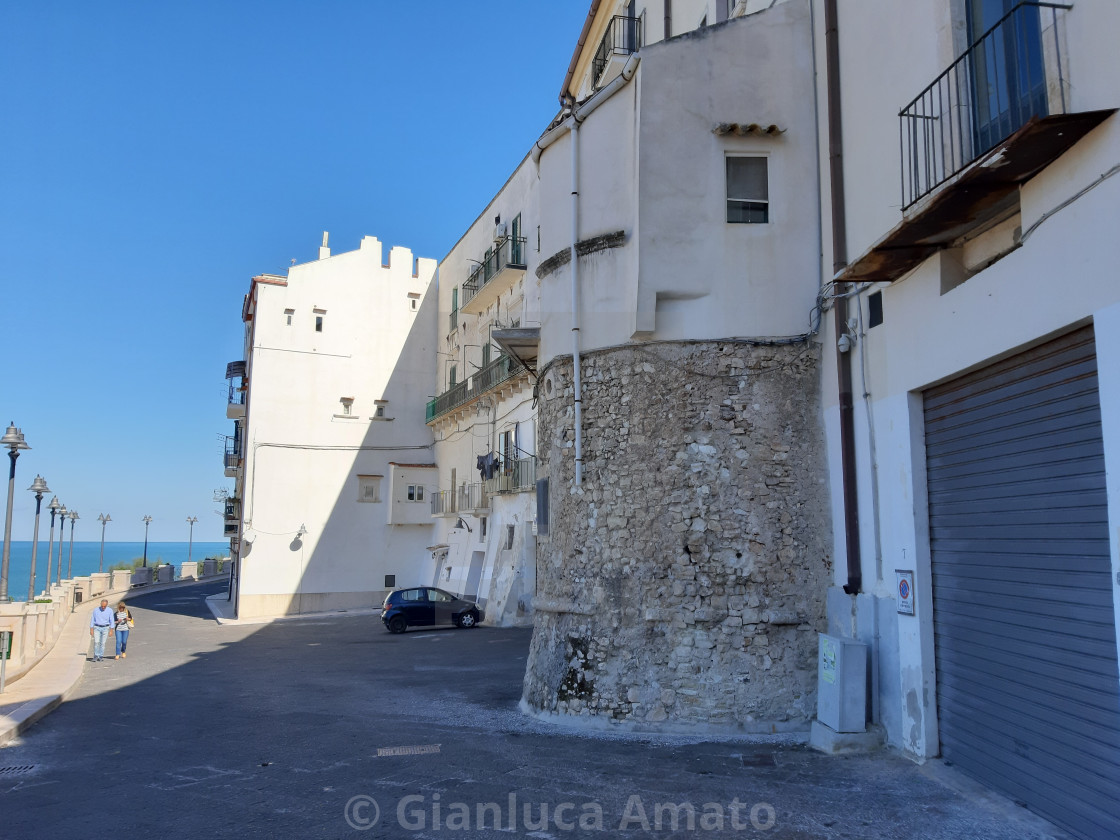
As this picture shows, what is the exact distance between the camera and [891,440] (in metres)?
8.78

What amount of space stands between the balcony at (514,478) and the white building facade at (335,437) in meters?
9.05

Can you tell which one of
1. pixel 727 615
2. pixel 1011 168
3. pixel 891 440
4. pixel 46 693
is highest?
pixel 1011 168

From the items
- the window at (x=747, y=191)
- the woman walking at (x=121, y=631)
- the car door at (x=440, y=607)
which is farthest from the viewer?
the car door at (x=440, y=607)

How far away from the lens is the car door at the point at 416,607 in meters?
24.6

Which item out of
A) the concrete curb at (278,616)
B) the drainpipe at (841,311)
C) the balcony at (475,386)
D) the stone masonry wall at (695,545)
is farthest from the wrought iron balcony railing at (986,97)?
the concrete curb at (278,616)

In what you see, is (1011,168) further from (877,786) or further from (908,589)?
(877,786)

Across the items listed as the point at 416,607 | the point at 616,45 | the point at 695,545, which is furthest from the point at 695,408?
the point at 416,607

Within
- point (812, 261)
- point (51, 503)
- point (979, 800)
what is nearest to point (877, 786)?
point (979, 800)

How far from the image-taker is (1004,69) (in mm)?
7066

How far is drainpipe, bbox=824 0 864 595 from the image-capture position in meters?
9.33

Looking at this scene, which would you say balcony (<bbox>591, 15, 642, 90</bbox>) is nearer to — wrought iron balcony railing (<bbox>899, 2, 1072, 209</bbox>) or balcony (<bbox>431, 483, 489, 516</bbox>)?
wrought iron balcony railing (<bbox>899, 2, 1072, 209</bbox>)

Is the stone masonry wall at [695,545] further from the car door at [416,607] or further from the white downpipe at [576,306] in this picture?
the car door at [416,607]

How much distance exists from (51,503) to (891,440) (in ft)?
107

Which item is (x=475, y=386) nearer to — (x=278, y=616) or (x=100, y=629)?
(x=278, y=616)
